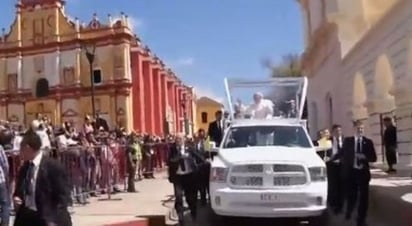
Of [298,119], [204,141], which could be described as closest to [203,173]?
[204,141]

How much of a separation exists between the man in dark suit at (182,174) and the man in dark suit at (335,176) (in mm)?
2791

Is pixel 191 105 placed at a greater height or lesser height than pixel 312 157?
greater

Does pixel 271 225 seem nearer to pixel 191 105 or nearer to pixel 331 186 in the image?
pixel 331 186

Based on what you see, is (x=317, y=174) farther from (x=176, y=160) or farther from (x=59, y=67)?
(x=59, y=67)

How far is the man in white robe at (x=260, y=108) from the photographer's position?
17.7m

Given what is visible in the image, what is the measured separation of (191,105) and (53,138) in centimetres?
7831

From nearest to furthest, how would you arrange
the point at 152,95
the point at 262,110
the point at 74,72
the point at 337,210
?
the point at 337,210 → the point at 262,110 → the point at 74,72 → the point at 152,95

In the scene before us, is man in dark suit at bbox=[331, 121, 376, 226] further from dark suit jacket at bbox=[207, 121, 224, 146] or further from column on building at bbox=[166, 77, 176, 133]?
column on building at bbox=[166, 77, 176, 133]

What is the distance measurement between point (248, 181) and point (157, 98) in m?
59.6

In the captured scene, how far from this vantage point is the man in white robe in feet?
57.9

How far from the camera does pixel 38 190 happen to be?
7.43 metres

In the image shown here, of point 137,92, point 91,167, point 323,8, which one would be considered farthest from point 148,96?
point 91,167

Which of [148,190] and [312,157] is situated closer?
[312,157]

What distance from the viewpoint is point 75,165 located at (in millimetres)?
17094
